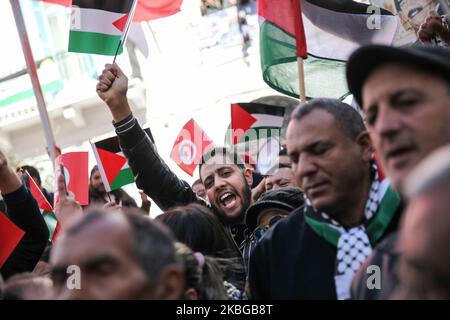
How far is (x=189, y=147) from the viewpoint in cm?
714

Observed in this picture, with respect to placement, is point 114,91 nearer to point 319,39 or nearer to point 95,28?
point 95,28

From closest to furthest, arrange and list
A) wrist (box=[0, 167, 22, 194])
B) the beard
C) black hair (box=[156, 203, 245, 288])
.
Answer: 1. black hair (box=[156, 203, 245, 288])
2. wrist (box=[0, 167, 22, 194])
3. the beard

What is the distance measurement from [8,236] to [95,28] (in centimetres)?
144

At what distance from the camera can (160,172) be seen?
5.11 metres

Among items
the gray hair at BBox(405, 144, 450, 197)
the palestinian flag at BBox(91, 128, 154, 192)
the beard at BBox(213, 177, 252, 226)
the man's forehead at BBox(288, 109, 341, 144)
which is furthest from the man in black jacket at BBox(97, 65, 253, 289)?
the gray hair at BBox(405, 144, 450, 197)

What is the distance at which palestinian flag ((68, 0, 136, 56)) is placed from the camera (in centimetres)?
559

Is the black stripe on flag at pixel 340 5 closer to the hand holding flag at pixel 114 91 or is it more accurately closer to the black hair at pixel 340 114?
the hand holding flag at pixel 114 91

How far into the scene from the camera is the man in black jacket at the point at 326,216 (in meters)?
3.29

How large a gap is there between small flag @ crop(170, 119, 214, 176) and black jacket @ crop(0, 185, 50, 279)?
2.28 metres

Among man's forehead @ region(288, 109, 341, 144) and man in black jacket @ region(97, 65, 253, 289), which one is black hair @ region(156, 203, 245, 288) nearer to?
man in black jacket @ region(97, 65, 253, 289)

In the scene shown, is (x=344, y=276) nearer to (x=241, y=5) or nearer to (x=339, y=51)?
(x=339, y=51)

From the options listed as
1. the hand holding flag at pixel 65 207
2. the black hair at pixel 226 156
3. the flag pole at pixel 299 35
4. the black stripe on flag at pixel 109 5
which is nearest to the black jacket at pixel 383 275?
the hand holding flag at pixel 65 207

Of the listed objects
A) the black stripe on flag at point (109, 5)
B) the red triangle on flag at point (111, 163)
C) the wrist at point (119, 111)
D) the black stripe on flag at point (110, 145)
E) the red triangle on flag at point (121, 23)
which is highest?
the black stripe on flag at point (109, 5)
